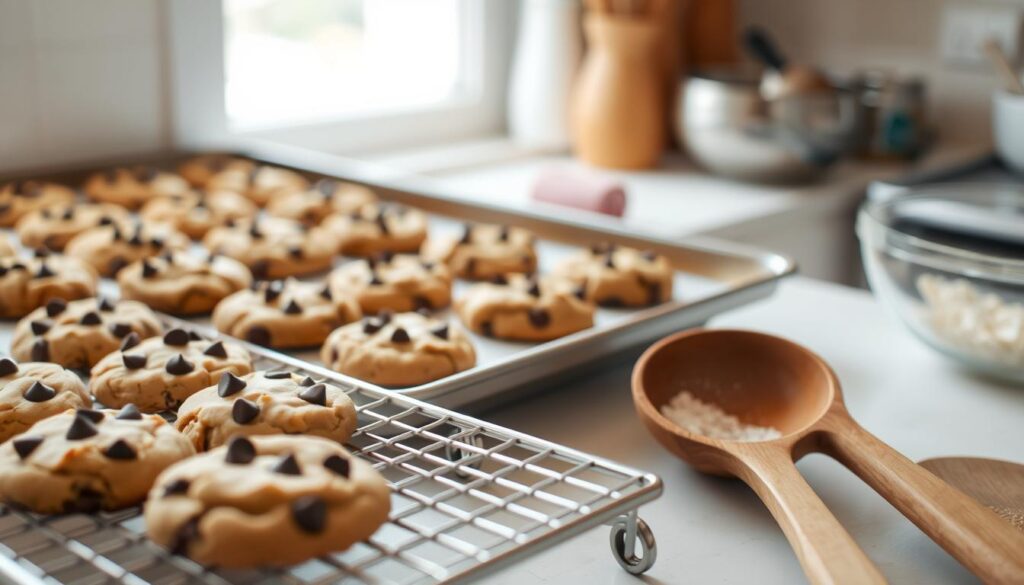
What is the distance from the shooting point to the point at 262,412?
779mm

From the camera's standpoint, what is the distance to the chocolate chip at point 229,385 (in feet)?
2.63

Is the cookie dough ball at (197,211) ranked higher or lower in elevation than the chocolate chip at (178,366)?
lower

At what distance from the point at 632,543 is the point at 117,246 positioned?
81 cm

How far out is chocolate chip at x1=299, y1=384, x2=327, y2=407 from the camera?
0.79m

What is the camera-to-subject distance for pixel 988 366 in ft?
3.69

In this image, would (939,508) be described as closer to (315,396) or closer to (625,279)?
(315,396)

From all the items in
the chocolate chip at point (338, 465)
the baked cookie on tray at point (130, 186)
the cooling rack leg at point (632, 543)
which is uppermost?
the chocolate chip at point (338, 465)

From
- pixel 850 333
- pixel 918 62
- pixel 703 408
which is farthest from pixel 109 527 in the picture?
pixel 918 62

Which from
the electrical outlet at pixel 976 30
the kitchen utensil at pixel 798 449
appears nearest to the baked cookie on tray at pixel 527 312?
the kitchen utensil at pixel 798 449

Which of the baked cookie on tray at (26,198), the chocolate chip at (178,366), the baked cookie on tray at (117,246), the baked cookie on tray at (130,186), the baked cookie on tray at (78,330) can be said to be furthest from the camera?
the baked cookie on tray at (130,186)

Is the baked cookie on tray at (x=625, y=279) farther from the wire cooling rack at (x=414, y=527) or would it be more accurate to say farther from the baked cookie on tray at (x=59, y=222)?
the baked cookie on tray at (x=59, y=222)

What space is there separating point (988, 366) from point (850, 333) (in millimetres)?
192

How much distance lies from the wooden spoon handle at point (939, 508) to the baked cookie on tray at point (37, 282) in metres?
0.78

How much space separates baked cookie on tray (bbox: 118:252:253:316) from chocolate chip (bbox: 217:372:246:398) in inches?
16.8
